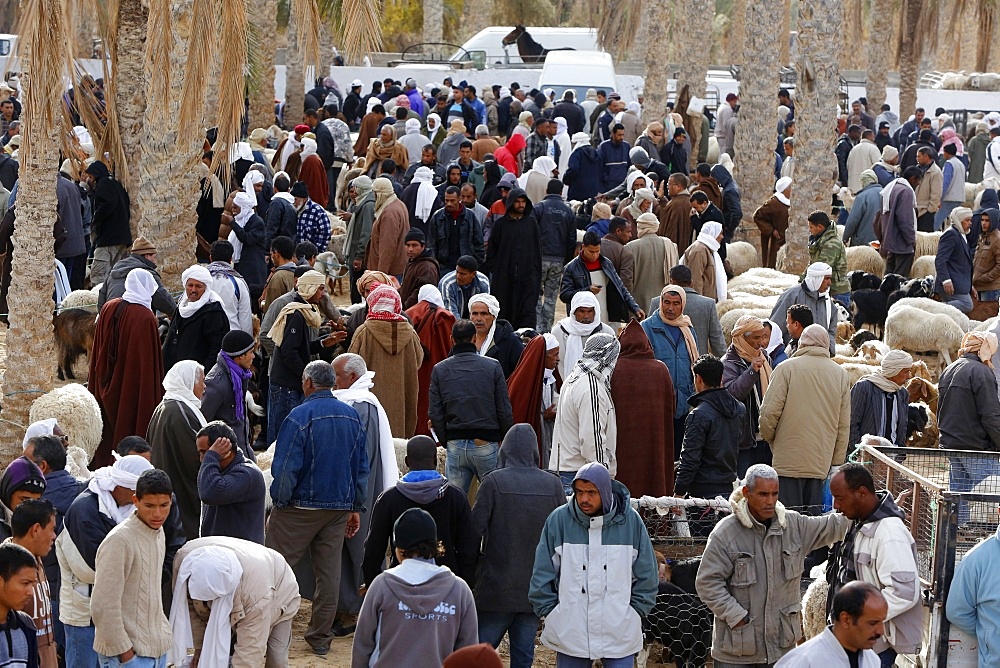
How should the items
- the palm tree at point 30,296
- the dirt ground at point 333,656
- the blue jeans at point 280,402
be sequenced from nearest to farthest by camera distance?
the dirt ground at point 333,656 → the blue jeans at point 280,402 → the palm tree at point 30,296

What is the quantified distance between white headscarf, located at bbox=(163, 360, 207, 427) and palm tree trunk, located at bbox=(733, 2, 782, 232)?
1249 centimetres

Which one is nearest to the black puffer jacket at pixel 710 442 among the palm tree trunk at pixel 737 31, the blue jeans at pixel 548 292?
the blue jeans at pixel 548 292

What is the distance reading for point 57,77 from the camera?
9.02 metres

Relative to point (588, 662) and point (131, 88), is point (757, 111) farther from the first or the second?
point (588, 662)

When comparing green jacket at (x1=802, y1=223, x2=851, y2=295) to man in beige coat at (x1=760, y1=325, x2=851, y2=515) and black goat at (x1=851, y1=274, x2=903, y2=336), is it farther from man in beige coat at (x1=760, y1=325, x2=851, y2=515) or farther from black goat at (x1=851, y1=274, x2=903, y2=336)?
man in beige coat at (x1=760, y1=325, x2=851, y2=515)

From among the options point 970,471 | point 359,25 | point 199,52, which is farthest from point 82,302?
point 970,471

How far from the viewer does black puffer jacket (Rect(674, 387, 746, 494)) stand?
7.75m

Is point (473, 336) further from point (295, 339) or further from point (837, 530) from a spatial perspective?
point (837, 530)

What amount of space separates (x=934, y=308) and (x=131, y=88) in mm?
8297

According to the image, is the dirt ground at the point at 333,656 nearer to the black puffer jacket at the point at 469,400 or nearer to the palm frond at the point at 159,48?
the black puffer jacket at the point at 469,400

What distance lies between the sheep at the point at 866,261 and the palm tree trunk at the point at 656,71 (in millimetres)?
10292

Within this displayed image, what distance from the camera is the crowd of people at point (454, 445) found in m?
5.80

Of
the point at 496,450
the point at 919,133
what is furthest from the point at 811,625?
the point at 919,133

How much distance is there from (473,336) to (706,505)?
1880 millimetres
